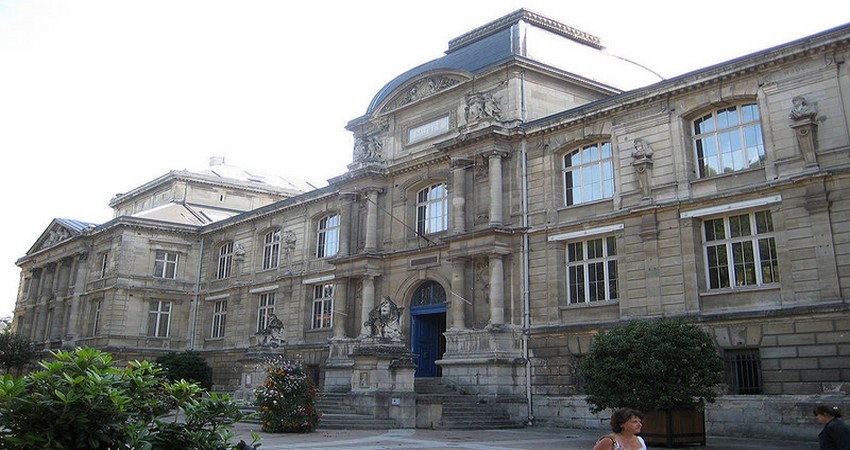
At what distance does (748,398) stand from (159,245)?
33.5 meters

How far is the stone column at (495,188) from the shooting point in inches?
987

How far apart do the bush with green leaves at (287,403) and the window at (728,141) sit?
1301 cm

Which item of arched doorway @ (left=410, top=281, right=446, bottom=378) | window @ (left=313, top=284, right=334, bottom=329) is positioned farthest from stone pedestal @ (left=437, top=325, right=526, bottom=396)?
window @ (left=313, top=284, right=334, bottom=329)

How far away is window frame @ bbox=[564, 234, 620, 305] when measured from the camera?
74.6ft

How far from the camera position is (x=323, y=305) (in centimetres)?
3366

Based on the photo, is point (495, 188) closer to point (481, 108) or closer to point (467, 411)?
point (481, 108)

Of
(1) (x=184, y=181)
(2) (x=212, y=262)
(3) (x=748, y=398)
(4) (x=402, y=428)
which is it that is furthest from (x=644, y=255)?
(1) (x=184, y=181)

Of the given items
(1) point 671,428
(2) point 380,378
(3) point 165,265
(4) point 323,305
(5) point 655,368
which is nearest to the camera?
(5) point 655,368

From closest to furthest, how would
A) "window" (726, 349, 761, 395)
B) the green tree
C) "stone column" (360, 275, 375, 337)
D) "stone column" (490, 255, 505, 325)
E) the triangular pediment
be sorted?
"window" (726, 349, 761, 395) → "stone column" (490, 255, 505, 325) → "stone column" (360, 275, 375, 337) → the green tree → the triangular pediment

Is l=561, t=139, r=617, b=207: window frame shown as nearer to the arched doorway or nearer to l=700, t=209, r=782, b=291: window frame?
l=700, t=209, r=782, b=291: window frame

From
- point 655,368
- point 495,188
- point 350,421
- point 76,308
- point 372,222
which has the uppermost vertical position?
point 495,188

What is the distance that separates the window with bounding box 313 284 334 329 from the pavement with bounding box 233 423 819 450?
11.9m

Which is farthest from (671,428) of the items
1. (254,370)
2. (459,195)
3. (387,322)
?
(254,370)

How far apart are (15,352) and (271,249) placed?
19.5 meters
